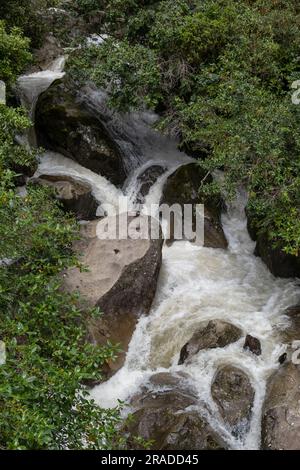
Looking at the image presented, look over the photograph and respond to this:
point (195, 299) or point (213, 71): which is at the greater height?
point (213, 71)

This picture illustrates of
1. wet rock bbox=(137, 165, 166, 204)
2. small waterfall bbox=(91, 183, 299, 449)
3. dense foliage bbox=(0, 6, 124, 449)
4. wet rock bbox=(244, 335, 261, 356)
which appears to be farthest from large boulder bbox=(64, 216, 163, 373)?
wet rock bbox=(137, 165, 166, 204)

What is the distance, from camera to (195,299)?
10.2 m

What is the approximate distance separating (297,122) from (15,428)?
7909mm

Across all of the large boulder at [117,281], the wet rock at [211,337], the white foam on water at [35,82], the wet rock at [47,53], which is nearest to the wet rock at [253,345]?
the wet rock at [211,337]

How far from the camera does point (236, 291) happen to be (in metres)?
10.5

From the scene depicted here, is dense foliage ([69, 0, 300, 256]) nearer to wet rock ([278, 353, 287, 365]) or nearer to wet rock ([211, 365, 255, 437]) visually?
wet rock ([278, 353, 287, 365])

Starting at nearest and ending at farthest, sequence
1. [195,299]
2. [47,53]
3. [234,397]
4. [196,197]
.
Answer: [234,397], [195,299], [196,197], [47,53]

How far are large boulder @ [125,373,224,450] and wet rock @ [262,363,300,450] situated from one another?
2.58 ft

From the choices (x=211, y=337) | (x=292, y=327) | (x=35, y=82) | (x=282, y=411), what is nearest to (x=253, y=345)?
(x=211, y=337)

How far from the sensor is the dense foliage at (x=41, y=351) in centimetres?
493

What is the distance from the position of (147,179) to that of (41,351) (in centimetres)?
817

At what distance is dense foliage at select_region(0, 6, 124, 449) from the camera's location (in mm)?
4925

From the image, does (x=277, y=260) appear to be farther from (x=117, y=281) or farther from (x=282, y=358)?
(x=117, y=281)
